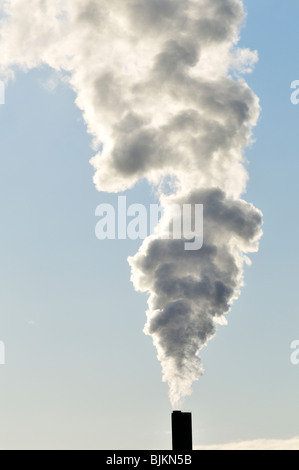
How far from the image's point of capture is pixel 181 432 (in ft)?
85.7

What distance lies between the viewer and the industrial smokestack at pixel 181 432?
25766mm

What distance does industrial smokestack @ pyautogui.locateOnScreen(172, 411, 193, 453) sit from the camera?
25.8m

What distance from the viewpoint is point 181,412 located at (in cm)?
2652
